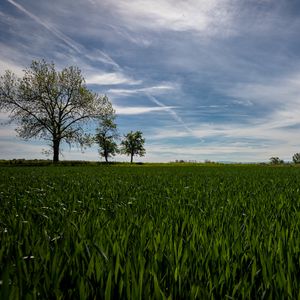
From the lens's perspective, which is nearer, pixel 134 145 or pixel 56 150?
pixel 56 150

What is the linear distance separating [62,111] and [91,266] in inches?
2241

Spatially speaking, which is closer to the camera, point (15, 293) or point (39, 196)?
point (15, 293)

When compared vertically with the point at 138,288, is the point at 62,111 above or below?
above

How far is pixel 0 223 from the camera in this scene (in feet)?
12.6

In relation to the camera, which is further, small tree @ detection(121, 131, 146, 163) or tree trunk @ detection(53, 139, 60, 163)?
small tree @ detection(121, 131, 146, 163)

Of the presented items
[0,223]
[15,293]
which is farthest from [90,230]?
[15,293]

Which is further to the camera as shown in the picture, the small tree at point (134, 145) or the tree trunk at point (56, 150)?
the small tree at point (134, 145)

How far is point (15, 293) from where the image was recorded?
1.36 meters

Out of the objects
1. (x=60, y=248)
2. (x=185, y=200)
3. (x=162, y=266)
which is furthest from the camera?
(x=185, y=200)

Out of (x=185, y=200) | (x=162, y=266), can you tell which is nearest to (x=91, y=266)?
(x=162, y=266)

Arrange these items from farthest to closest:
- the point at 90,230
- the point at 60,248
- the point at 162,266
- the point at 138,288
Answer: the point at 90,230, the point at 60,248, the point at 162,266, the point at 138,288

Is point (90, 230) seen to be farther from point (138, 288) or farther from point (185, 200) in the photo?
point (185, 200)

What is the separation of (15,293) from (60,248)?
3.13 ft

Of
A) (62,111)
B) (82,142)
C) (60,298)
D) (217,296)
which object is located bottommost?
(217,296)
